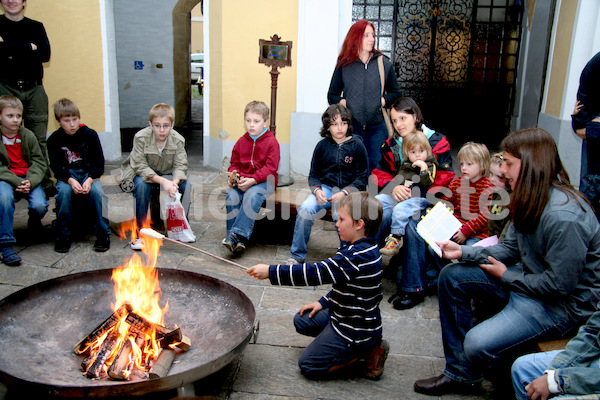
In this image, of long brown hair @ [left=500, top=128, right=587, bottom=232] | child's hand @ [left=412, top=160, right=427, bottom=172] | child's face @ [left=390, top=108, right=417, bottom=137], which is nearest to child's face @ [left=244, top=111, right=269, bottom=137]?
child's face @ [left=390, top=108, right=417, bottom=137]

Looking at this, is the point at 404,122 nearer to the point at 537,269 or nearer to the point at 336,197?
the point at 336,197

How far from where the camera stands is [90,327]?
311 cm

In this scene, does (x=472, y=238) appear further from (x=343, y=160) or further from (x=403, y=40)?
(x=403, y=40)

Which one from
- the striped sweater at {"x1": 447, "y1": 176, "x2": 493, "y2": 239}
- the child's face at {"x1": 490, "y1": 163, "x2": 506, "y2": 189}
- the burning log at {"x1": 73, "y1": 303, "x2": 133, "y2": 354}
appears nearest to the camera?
the burning log at {"x1": 73, "y1": 303, "x2": 133, "y2": 354}

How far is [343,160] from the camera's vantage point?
15.8ft

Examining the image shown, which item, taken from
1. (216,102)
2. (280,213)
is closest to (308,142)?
(216,102)

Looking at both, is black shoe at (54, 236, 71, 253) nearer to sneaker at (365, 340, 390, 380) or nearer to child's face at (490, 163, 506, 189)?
sneaker at (365, 340, 390, 380)

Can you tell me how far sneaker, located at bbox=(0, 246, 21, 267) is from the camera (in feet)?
14.6

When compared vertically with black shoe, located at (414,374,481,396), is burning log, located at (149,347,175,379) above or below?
above

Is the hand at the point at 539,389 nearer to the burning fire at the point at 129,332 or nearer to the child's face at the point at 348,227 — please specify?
the child's face at the point at 348,227

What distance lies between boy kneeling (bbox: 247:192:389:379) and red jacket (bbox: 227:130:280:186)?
7.13ft

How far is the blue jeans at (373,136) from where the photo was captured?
18.3 ft

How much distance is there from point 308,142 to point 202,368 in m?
5.04

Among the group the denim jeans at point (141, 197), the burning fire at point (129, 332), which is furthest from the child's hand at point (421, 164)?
the denim jeans at point (141, 197)
